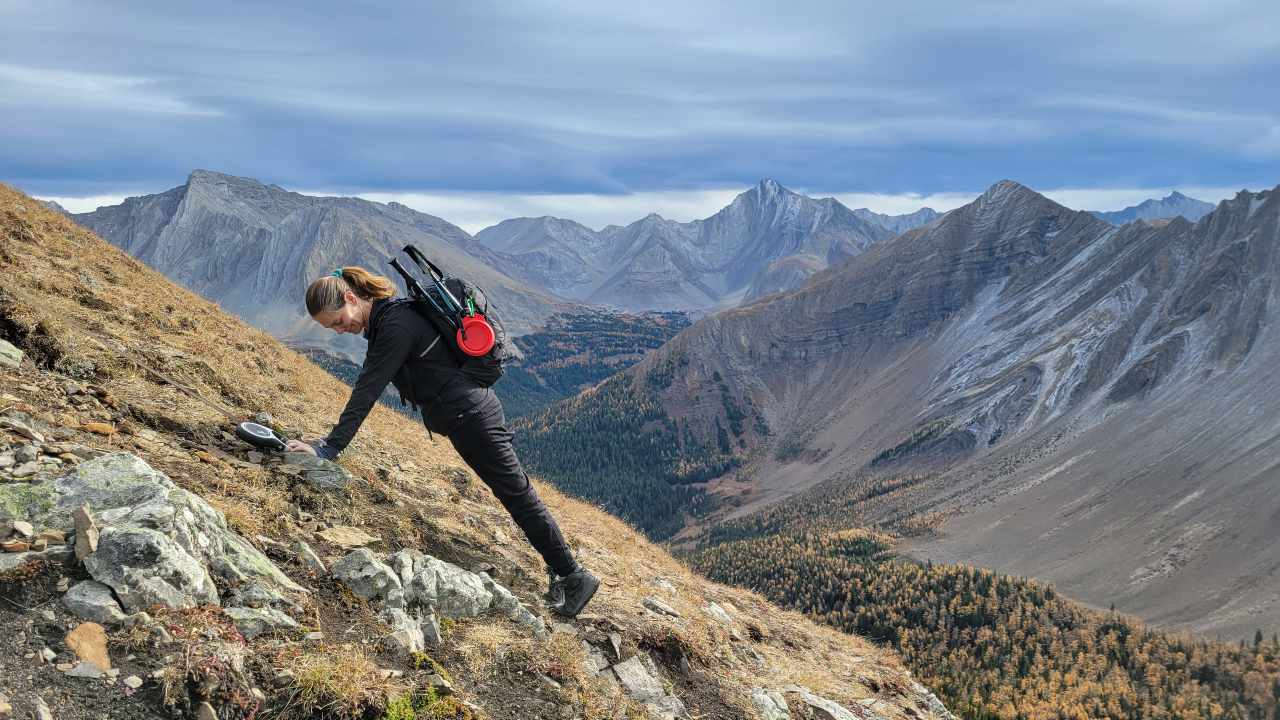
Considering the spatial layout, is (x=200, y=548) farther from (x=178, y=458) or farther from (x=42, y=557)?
(x=178, y=458)

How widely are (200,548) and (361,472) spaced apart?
177 inches

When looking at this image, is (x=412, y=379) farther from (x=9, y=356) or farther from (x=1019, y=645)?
(x=1019, y=645)

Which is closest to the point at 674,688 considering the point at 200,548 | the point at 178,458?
the point at 200,548

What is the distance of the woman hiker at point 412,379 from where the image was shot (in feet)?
25.7

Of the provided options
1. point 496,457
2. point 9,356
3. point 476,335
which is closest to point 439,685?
point 496,457

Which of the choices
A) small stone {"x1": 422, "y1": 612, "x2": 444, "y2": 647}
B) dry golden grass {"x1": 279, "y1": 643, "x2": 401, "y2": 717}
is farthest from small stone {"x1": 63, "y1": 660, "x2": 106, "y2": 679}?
small stone {"x1": 422, "y1": 612, "x2": 444, "y2": 647}

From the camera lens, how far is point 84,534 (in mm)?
5879

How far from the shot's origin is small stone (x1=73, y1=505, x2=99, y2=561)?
5.82m

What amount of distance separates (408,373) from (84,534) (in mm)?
3213

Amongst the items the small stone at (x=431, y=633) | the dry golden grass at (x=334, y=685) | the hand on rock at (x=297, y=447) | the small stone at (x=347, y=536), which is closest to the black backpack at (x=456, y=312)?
the hand on rock at (x=297, y=447)

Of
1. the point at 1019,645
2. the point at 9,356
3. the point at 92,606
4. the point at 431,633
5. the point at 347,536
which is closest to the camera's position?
the point at 92,606

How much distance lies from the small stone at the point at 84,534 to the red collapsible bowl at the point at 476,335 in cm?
366

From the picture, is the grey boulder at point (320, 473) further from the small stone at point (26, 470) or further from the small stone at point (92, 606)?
the small stone at point (92, 606)

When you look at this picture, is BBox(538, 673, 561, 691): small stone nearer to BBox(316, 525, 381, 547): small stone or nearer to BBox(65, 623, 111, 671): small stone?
BBox(316, 525, 381, 547): small stone
